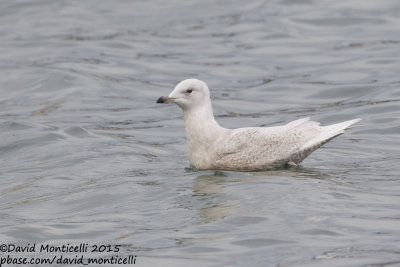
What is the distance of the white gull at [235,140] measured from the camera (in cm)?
1036

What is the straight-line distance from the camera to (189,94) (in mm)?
10461

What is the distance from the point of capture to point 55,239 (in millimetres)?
8414

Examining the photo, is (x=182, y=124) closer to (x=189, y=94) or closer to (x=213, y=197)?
(x=189, y=94)

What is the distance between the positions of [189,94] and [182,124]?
3718mm

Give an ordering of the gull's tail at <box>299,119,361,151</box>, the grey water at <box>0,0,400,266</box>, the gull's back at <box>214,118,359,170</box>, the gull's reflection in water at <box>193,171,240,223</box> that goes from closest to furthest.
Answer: the grey water at <box>0,0,400,266</box> < the gull's reflection in water at <box>193,171,240,223</box> < the gull's back at <box>214,118,359,170</box> < the gull's tail at <box>299,119,361,151</box>

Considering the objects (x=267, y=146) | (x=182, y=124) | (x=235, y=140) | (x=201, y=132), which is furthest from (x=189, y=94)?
(x=182, y=124)

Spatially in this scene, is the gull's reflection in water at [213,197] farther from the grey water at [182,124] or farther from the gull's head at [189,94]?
the gull's head at [189,94]

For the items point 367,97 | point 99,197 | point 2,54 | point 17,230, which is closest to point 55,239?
point 17,230

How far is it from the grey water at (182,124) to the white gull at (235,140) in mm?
164

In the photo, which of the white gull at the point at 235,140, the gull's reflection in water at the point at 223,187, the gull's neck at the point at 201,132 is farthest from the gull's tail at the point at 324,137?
the gull's neck at the point at 201,132

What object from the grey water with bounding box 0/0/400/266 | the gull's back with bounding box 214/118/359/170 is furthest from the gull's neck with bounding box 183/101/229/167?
the grey water with bounding box 0/0/400/266

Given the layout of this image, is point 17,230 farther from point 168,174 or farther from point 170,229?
point 168,174

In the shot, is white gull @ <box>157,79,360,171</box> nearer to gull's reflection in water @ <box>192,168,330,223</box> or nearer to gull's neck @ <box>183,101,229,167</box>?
gull's neck @ <box>183,101,229,167</box>

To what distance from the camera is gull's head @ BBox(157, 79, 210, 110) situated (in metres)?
10.4
